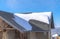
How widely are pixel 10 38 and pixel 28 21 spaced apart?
2535 mm

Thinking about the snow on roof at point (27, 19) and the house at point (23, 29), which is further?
the snow on roof at point (27, 19)

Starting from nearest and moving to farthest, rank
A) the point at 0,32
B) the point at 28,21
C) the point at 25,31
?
the point at 25,31 → the point at 0,32 → the point at 28,21

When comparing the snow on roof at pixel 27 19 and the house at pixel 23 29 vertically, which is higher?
the snow on roof at pixel 27 19

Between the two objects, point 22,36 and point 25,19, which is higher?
point 25,19

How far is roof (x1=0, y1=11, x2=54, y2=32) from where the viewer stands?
14021mm

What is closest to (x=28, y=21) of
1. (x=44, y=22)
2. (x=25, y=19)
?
(x=25, y=19)

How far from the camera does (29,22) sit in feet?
51.3

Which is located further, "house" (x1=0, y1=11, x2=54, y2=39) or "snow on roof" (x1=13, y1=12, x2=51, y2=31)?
"snow on roof" (x1=13, y1=12, x2=51, y2=31)

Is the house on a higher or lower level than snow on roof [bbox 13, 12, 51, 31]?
lower

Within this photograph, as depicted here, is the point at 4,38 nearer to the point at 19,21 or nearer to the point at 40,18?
the point at 19,21

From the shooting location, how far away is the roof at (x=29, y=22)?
14021 mm

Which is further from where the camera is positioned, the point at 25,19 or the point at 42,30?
the point at 25,19

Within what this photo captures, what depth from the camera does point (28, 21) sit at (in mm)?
15891

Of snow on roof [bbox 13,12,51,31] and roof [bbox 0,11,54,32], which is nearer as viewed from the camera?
roof [bbox 0,11,54,32]
